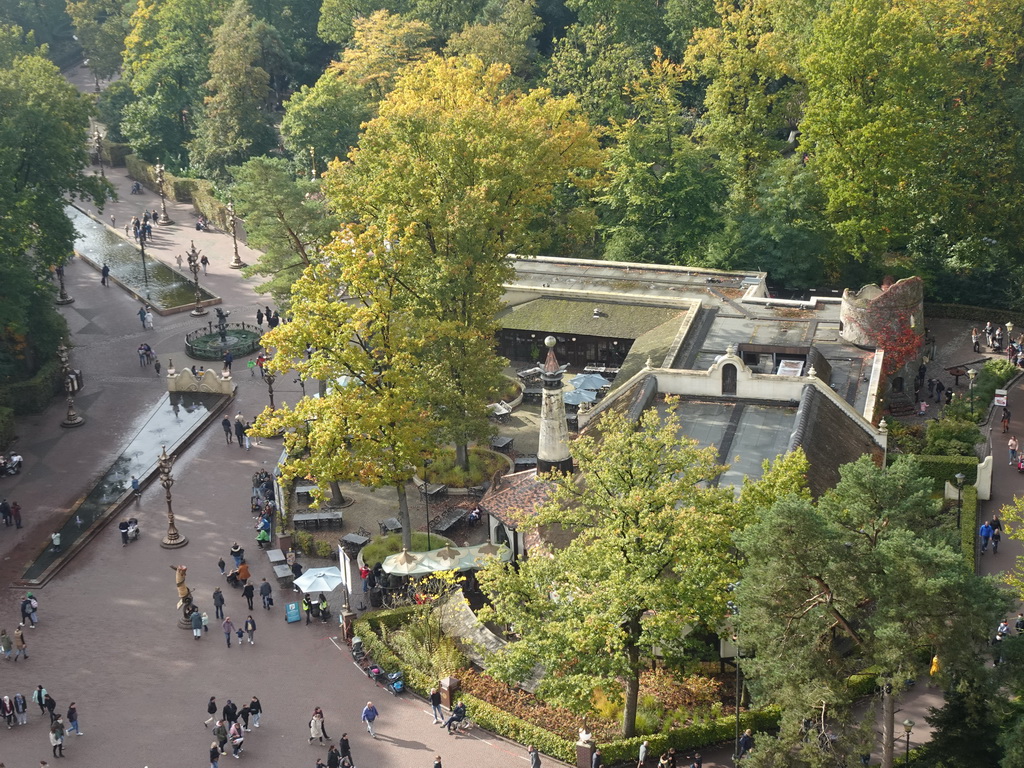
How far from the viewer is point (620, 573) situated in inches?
1725

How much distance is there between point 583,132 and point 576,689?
4828cm

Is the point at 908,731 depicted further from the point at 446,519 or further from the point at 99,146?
the point at 99,146

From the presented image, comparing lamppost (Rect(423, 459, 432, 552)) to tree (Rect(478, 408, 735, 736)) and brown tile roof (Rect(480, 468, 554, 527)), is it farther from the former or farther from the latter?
tree (Rect(478, 408, 735, 736))

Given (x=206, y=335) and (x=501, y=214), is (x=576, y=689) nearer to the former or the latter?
(x=501, y=214)

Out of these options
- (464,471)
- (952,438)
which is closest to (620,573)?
(464,471)

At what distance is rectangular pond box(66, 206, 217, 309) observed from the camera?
313 ft

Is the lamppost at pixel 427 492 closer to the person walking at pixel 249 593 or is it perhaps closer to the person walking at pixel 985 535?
the person walking at pixel 249 593

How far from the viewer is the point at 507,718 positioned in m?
49.2

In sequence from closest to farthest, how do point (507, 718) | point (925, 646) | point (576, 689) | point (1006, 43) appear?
point (925, 646) < point (576, 689) < point (507, 718) < point (1006, 43)

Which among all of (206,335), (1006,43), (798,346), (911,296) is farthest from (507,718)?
(1006,43)

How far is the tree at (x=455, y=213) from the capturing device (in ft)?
208

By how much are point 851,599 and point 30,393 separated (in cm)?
5114

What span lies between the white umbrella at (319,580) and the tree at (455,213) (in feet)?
25.4

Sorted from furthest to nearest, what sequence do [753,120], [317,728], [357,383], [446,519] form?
1. [753,120]
2. [446,519]
3. [357,383]
4. [317,728]
